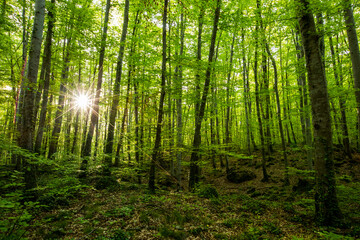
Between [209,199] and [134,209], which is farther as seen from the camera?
[209,199]

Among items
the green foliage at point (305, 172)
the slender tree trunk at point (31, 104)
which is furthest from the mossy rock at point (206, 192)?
the slender tree trunk at point (31, 104)

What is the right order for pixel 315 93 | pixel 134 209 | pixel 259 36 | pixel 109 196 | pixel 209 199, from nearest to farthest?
pixel 315 93 → pixel 134 209 → pixel 109 196 → pixel 209 199 → pixel 259 36

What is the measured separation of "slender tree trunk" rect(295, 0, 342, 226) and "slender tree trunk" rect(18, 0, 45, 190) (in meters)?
8.44

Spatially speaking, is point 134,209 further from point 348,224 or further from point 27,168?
point 348,224

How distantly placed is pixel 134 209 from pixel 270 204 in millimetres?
6104

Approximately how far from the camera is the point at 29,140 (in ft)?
17.7

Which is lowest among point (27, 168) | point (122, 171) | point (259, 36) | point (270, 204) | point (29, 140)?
point (270, 204)

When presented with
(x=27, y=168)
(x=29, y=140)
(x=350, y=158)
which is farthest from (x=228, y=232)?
(x=350, y=158)

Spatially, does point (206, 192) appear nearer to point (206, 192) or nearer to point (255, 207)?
point (206, 192)

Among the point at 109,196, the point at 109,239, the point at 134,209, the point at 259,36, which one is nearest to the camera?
the point at 109,239

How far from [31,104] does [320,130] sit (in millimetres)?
9264

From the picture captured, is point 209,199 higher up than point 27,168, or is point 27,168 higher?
point 27,168

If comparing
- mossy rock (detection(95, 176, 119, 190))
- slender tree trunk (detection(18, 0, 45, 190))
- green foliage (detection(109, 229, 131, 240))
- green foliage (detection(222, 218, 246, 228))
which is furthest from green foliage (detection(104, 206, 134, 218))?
mossy rock (detection(95, 176, 119, 190))

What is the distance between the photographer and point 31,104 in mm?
5531
